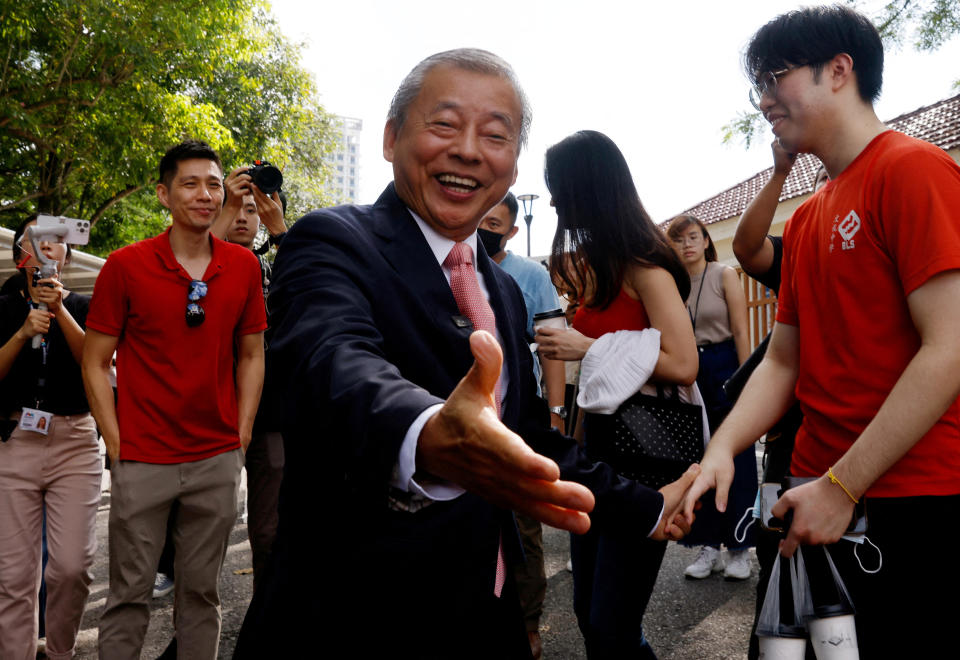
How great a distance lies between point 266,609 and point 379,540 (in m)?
0.31

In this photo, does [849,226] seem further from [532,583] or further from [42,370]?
[42,370]

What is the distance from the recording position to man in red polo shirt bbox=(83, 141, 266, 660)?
3.00 meters

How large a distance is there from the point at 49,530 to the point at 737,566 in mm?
3786

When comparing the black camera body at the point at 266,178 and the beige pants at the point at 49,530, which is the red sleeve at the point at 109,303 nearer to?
the beige pants at the point at 49,530

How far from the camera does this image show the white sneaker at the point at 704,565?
4.52 metres

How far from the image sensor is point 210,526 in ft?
10.5

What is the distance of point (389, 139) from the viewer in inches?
75.0

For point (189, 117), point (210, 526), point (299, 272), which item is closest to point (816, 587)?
point (299, 272)

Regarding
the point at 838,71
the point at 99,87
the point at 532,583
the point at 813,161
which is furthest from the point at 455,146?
the point at 813,161

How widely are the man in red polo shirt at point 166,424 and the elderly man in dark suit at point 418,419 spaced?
1684mm

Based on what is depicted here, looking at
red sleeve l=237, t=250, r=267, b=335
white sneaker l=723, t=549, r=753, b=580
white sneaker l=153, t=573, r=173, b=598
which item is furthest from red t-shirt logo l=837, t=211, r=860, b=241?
white sneaker l=153, t=573, r=173, b=598

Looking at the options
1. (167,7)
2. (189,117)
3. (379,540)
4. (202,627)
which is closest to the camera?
(379,540)

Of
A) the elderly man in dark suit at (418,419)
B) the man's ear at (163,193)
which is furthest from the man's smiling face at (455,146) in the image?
the man's ear at (163,193)

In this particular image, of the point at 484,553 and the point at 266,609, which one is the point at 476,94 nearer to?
the point at 484,553
